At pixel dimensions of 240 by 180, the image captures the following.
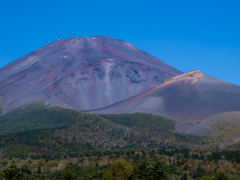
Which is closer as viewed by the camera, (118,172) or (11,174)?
(11,174)

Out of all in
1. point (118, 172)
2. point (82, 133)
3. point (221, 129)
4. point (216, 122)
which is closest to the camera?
point (118, 172)

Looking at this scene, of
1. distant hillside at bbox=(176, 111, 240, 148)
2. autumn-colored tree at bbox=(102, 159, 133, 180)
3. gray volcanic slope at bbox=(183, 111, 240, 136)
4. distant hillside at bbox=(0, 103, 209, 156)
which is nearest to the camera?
autumn-colored tree at bbox=(102, 159, 133, 180)

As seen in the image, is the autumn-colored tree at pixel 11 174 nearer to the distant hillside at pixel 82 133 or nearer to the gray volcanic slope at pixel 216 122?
the distant hillside at pixel 82 133

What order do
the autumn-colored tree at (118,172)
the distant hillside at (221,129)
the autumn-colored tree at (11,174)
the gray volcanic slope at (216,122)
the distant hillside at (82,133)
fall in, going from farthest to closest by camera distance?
the gray volcanic slope at (216,122) < the distant hillside at (221,129) < the distant hillside at (82,133) < the autumn-colored tree at (118,172) < the autumn-colored tree at (11,174)

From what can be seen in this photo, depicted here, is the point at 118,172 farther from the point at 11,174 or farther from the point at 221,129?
the point at 221,129

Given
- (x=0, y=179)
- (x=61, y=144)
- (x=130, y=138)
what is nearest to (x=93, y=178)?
(x=0, y=179)

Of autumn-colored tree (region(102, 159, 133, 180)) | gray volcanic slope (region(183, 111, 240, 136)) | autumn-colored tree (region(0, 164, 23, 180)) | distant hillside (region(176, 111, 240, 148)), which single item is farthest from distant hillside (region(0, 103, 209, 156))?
autumn-colored tree (region(0, 164, 23, 180))

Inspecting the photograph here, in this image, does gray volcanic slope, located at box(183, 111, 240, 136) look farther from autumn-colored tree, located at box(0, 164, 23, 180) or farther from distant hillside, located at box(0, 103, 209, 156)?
autumn-colored tree, located at box(0, 164, 23, 180)

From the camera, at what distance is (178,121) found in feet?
602

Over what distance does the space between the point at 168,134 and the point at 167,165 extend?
72470mm

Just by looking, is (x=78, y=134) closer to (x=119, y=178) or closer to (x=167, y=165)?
(x=167, y=165)

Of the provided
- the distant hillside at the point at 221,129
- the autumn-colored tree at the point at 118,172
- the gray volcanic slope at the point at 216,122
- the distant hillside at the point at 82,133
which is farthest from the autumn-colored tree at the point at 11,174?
the gray volcanic slope at the point at 216,122

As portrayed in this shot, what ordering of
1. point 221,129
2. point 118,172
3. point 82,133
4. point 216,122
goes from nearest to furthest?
point 118,172
point 82,133
point 221,129
point 216,122

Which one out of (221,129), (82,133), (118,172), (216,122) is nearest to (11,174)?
(118,172)
